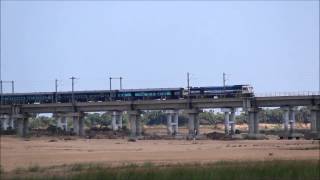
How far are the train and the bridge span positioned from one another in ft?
5.01

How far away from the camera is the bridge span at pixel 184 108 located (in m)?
104

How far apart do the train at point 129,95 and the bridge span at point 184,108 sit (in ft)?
5.01

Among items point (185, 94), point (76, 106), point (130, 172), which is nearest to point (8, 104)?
point (76, 106)

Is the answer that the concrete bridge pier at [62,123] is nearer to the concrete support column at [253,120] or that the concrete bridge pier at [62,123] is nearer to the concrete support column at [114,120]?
the concrete support column at [114,120]

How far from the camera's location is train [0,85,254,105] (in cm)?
10700

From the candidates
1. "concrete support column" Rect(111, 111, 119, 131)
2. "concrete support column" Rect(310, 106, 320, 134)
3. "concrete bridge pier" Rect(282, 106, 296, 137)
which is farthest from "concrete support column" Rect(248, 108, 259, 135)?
"concrete support column" Rect(111, 111, 119, 131)

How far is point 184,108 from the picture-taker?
361ft

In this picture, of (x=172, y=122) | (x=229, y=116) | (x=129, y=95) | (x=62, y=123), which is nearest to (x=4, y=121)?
(x=62, y=123)

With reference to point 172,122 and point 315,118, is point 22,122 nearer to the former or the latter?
point 172,122

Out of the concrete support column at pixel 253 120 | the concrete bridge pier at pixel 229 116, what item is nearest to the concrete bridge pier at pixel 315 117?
the concrete support column at pixel 253 120

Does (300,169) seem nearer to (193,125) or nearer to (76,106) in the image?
(193,125)

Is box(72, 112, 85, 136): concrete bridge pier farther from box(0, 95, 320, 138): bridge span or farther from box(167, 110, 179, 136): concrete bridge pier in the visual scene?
box(167, 110, 179, 136): concrete bridge pier

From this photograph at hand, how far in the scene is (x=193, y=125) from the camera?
107750 mm

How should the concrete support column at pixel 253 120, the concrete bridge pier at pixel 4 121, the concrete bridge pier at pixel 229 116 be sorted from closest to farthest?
the concrete support column at pixel 253 120 < the concrete bridge pier at pixel 229 116 < the concrete bridge pier at pixel 4 121
